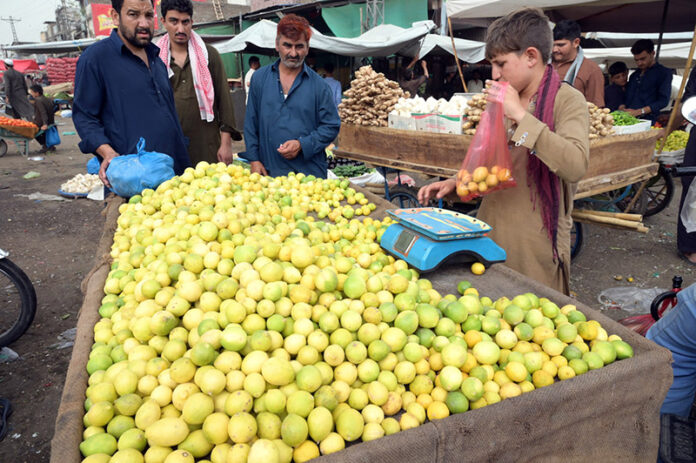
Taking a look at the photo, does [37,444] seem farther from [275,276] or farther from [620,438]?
[620,438]

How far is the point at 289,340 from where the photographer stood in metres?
1.58

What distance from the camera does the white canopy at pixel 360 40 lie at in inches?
455

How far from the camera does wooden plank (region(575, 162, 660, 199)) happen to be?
421cm

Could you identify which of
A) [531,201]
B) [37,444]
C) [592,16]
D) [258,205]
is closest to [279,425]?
[258,205]

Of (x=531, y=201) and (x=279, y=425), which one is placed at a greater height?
(x=531, y=201)

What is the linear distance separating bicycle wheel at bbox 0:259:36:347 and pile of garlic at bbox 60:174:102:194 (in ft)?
17.8

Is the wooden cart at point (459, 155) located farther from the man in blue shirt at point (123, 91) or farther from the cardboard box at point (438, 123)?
the man in blue shirt at point (123, 91)

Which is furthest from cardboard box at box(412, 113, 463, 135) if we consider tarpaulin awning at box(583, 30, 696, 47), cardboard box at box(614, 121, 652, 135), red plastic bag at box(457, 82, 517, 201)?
tarpaulin awning at box(583, 30, 696, 47)

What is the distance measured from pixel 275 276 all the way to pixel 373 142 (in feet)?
13.4

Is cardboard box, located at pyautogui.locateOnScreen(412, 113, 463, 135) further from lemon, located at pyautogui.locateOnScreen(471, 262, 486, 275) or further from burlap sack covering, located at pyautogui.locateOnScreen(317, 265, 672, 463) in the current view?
burlap sack covering, located at pyautogui.locateOnScreen(317, 265, 672, 463)

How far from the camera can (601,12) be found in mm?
8453

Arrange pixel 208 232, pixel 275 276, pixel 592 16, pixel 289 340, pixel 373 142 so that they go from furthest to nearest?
pixel 592 16, pixel 373 142, pixel 208 232, pixel 275 276, pixel 289 340

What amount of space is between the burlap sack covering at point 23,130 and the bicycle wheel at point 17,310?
35.7 ft

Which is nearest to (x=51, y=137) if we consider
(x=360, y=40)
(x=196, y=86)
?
(x=360, y=40)
